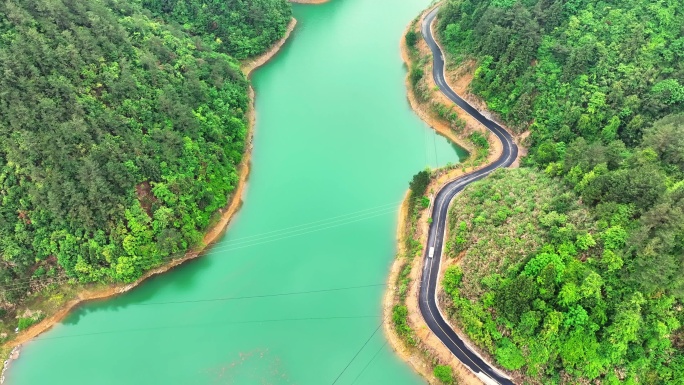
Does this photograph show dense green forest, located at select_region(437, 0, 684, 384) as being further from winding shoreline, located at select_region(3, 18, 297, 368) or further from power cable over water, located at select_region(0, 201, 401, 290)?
winding shoreline, located at select_region(3, 18, 297, 368)

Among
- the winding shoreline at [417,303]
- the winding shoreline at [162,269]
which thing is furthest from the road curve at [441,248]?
the winding shoreline at [162,269]

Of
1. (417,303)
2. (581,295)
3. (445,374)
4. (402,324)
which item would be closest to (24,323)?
(402,324)

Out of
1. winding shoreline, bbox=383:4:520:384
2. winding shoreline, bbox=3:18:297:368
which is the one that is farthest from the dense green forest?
winding shoreline, bbox=3:18:297:368

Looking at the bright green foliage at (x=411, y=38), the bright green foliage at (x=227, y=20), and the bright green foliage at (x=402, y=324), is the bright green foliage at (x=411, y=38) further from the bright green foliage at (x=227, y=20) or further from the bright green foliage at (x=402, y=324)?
the bright green foliage at (x=402, y=324)

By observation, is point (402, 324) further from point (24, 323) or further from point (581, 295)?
point (24, 323)

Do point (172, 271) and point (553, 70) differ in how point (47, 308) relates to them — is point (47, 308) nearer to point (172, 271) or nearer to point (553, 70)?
point (172, 271)

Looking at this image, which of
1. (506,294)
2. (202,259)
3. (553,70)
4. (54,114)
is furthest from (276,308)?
(553,70)
